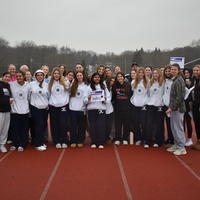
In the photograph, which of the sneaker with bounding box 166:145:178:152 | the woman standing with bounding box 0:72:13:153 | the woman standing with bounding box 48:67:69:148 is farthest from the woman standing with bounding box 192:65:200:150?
the woman standing with bounding box 0:72:13:153

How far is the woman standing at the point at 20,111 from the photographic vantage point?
6168 mm

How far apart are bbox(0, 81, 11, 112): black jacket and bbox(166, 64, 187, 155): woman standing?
3781 mm

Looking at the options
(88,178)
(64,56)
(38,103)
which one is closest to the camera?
(88,178)

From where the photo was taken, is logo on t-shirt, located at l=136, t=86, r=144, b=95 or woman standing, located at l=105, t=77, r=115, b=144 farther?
woman standing, located at l=105, t=77, r=115, b=144

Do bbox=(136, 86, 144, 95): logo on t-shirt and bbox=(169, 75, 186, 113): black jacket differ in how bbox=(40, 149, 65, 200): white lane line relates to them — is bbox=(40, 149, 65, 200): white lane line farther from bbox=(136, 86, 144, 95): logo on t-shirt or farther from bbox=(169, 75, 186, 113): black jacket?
bbox=(169, 75, 186, 113): black jacket

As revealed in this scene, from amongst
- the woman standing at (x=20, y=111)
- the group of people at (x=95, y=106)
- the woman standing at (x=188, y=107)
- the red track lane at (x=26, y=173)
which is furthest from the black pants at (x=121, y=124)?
the woman standing at (x=20, y=111)

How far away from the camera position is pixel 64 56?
69812 millimetres

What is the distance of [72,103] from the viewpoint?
652 centimetres

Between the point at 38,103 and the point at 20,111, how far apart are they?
1.54ft

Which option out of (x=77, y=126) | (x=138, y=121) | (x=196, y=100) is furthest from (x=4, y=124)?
(x=196, y=100)

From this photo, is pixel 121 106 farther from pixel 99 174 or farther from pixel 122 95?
pixel 99 174

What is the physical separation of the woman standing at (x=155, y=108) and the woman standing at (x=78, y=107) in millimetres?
1674

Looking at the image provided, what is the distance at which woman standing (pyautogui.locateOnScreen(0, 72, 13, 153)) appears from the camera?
5988 mm

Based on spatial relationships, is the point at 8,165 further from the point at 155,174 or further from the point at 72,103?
the point at 155,174
